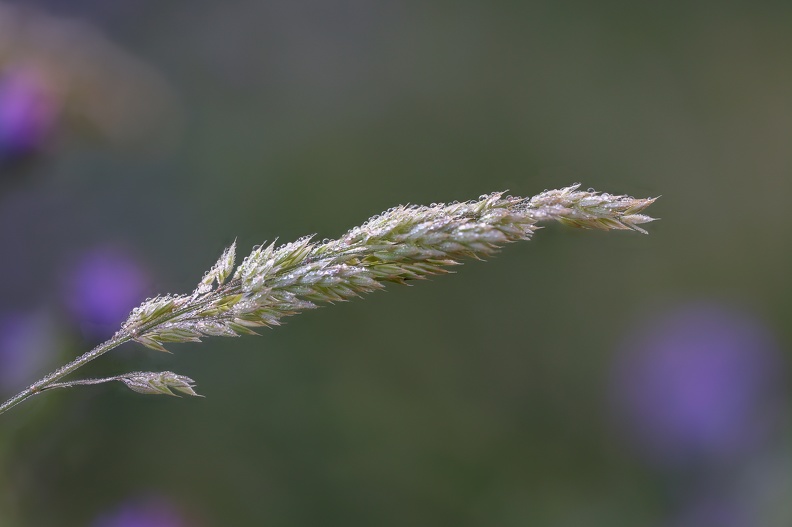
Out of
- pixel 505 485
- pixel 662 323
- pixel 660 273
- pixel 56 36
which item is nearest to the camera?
pixel 56 36

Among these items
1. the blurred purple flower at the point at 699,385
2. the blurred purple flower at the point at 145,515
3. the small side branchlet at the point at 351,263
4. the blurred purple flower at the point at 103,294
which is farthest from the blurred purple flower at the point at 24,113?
the blurred purple flower at the point at 699,385

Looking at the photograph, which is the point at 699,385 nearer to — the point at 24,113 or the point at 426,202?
the point at 426,202

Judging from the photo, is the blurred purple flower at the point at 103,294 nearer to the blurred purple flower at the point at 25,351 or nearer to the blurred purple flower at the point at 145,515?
the blurred purple flower at the point at 25,351

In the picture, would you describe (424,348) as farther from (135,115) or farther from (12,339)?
(12,339)

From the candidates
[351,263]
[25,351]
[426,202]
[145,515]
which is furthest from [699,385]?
[351,263]

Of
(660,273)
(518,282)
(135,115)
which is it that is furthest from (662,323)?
(135,115)

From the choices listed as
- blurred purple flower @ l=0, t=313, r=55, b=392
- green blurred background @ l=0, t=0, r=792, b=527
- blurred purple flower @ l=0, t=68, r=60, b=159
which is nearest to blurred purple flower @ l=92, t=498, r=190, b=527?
green blurred background @ l=0, t=0, r=792, b=527

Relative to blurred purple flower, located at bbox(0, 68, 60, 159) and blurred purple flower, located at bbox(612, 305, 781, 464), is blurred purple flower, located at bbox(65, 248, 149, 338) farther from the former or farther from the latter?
blurred purple flower, located at bbox(612, 305, 781, 464)
